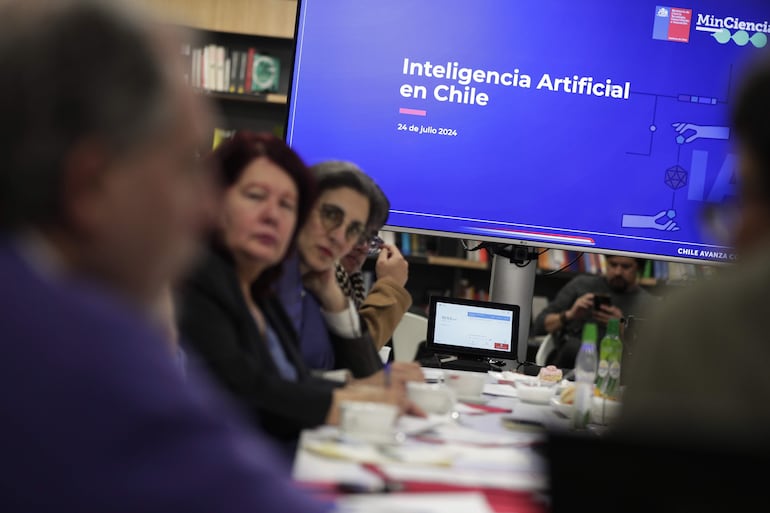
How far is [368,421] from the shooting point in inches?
67.0

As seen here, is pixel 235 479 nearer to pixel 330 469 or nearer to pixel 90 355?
pixel 90 355

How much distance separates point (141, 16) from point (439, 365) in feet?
10.3

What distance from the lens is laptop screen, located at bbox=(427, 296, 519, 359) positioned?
379cm

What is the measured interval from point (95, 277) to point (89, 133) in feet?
0.34

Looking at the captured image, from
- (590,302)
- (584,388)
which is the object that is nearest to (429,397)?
(584,388)

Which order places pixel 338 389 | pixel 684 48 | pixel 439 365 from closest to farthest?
pixel 338 389, pixel 439 365, pixel 684 48

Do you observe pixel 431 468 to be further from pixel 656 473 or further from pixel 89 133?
pixel 89 133

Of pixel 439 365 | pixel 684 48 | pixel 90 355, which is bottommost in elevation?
pixel 439 365

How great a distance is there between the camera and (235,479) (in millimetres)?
677

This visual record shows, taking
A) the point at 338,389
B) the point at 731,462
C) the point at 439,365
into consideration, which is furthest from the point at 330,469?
the point at 439,365

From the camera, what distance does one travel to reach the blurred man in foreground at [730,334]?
0.89m

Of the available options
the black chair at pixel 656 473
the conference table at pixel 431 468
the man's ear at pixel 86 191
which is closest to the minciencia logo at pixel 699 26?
the conference table at pixel 431 468

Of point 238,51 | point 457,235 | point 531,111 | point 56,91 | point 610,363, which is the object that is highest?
point 238,51

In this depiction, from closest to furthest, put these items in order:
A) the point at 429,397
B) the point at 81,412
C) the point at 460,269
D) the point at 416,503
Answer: the point at 81,412, the point at 416,503, the point at 429,397, the point at 460,269
